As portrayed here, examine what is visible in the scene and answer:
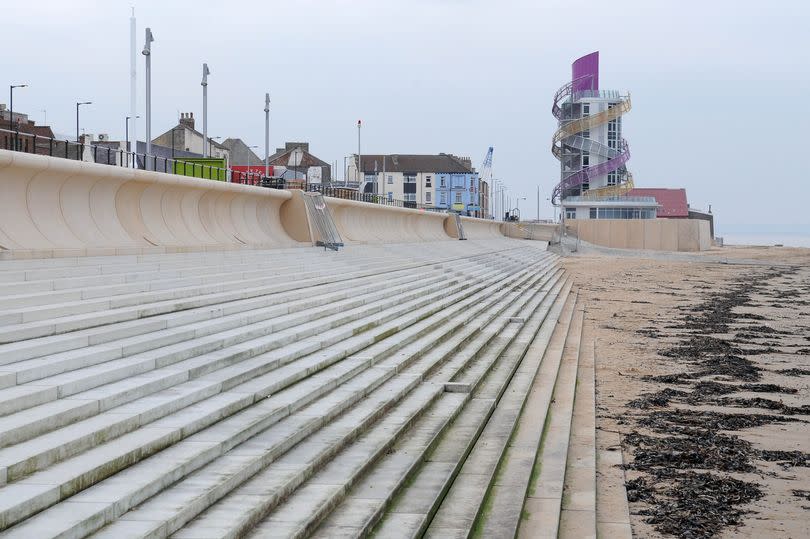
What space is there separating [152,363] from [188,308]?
3.16m

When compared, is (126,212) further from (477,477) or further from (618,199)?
(618,199)

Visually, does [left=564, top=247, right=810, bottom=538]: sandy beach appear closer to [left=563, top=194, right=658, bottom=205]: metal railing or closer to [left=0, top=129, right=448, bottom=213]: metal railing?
[left=0, top=129, right=448, bottom=213]: metal railing

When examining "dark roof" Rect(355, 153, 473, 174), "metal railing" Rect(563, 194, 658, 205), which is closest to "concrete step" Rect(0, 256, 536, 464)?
"metal railing" Rect(563, 194, 658, 205)

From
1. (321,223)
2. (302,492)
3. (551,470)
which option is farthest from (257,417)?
(321,223)

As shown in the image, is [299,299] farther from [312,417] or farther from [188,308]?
[312,417]

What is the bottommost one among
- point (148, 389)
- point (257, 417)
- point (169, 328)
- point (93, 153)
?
point (257, 417)

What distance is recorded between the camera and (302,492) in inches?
234

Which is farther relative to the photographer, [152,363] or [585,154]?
[585,154]

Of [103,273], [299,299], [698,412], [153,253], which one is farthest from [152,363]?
[153,253]

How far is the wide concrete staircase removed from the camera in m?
5.17

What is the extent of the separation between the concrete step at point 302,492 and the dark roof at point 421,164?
100865 millimetres

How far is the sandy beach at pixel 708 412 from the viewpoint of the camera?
7.62 m

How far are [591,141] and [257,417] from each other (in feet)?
262

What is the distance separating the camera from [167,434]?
594cm
